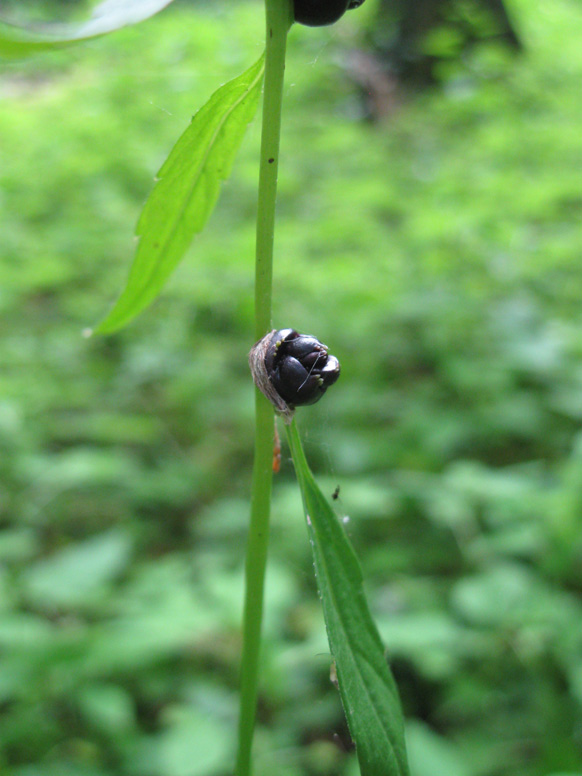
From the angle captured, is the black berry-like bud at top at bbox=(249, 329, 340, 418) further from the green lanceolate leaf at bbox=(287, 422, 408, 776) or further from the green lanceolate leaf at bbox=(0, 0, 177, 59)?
the green lanceolate leaf at bbox=(0, 0, 177, 59)

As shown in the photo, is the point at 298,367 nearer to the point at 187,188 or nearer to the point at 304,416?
the point at 187,188

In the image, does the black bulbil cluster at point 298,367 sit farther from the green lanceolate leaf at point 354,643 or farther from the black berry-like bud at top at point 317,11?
the black berry-like bud at top at point 317,11

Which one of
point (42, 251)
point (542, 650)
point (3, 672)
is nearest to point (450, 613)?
point (542, 650)

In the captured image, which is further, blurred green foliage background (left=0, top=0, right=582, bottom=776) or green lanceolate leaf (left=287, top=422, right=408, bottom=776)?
blurred green foliage background (left=0, top=0, right=582, bottom=776)

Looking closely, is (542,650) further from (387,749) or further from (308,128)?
(308,128)

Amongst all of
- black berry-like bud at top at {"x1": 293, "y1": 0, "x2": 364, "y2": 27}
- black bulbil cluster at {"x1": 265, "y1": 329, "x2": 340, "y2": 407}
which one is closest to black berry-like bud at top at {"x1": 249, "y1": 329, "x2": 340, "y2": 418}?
black bulbil cluster at {"x1": 265, "y1": 329, "x2": 340, "y2": 407}
